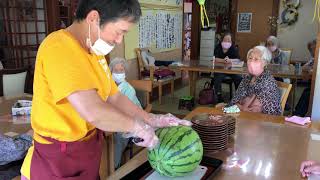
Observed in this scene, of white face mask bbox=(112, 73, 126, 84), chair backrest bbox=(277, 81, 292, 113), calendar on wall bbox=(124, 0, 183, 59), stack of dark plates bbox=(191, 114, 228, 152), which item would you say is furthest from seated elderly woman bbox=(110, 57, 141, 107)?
calendar on wall bbox=(124, 0, 183, 59)

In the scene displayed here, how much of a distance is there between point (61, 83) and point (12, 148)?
0.96 m

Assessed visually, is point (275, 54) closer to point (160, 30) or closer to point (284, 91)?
point (160, 30)

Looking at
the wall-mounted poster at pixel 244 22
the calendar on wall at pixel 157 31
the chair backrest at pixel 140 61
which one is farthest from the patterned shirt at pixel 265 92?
the wall-mounted poster at pixel 244 22

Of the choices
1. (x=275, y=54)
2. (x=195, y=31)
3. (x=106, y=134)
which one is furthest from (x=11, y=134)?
(x=195, y=31)

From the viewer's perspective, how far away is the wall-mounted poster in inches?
302

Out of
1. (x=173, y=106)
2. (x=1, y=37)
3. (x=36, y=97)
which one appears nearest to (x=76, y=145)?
(x=36, y=97)

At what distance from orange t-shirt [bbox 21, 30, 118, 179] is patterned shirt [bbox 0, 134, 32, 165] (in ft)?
1.93

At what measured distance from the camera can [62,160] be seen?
1.12 metres

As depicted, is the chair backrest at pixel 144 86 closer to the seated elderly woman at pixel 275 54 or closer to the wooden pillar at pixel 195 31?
the seated elderly woman at pixel 275 54

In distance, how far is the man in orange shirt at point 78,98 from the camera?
38.7 inches

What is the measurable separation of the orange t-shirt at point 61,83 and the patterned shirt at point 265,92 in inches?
64.5

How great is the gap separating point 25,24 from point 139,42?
1.79 metres

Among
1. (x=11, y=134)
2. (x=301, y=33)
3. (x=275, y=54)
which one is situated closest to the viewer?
(x=11, y=134)

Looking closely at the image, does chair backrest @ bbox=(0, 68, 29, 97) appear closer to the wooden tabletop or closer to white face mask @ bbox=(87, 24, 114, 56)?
white face mask @ bbox=(87, 24, 114, 56)
